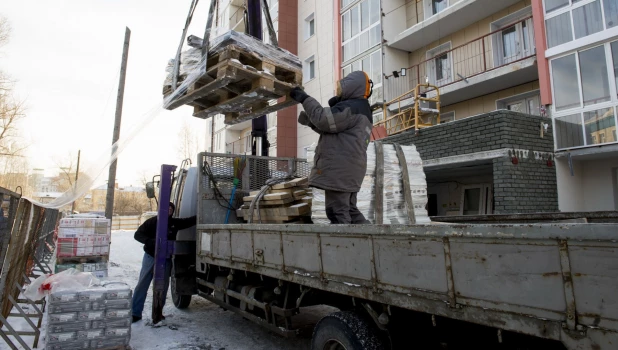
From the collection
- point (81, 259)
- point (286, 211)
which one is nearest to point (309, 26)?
point (81, 259)

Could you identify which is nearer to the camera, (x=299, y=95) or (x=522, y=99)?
(x=299, y=95)

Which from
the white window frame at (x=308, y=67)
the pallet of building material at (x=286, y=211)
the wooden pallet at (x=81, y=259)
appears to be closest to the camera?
the pallet of building material at (x=286, y=211)

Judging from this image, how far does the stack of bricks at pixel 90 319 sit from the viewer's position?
423cm

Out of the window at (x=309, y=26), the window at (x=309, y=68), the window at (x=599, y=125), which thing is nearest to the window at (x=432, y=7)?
the window at (x=309, y=68)

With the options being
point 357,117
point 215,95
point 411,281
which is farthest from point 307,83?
point 411,281

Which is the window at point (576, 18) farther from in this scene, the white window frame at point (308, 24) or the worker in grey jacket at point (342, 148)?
the white window frame at point (308, 24)

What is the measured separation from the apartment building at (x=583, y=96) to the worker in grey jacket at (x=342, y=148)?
26.7 ft

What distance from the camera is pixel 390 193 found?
4.05 m

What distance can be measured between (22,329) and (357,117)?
212 inches

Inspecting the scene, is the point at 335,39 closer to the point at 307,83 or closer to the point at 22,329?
the point at 307,83

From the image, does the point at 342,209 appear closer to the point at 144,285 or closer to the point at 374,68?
the point at 144,285

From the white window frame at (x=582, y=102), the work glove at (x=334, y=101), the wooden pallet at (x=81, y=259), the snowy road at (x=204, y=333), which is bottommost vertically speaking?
the snowy road at (x=204, y=333)

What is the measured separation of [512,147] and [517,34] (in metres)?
5.07

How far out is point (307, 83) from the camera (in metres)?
20.5
